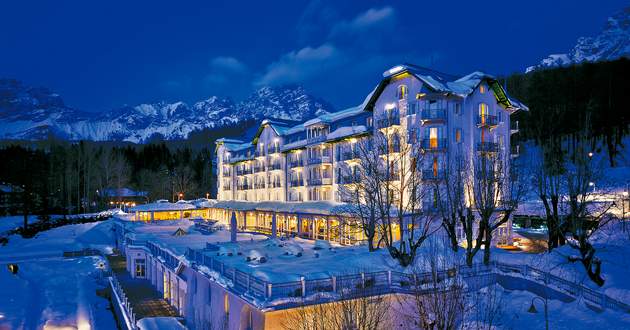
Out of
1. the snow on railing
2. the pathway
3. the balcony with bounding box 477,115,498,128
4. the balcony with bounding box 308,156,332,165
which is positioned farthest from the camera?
the balcony with bounding box 308,156,332,165

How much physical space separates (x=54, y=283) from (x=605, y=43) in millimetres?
187496

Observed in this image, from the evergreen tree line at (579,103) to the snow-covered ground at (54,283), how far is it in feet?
187

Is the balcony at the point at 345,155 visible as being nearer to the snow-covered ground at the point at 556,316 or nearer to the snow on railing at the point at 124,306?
the snow-covered ground at the point at 556,316

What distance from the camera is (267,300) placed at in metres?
15.2

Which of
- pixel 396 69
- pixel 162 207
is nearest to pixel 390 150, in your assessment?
pixel 396 69

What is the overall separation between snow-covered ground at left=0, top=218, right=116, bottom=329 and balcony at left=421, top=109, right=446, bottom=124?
2903cm

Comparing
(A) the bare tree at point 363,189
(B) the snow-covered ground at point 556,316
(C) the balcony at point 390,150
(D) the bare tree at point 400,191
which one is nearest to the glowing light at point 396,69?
(D) the bare tree at point 400,191

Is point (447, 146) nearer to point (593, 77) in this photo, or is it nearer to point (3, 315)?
point (3, 315)

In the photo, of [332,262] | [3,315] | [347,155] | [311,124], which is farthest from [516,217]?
[3,315]

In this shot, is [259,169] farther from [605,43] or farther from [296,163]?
[605,43]

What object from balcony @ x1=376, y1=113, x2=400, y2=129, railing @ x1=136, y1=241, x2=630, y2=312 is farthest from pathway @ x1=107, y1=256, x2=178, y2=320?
balcony @ x1=376, y1=113, x2=400, y2=129

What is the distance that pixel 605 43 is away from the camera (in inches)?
6147

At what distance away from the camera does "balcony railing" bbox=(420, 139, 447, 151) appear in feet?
118

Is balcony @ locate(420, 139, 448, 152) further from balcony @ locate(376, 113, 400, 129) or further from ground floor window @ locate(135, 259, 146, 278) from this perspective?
ground floor window @ locate(135, 259, 146, 278)
